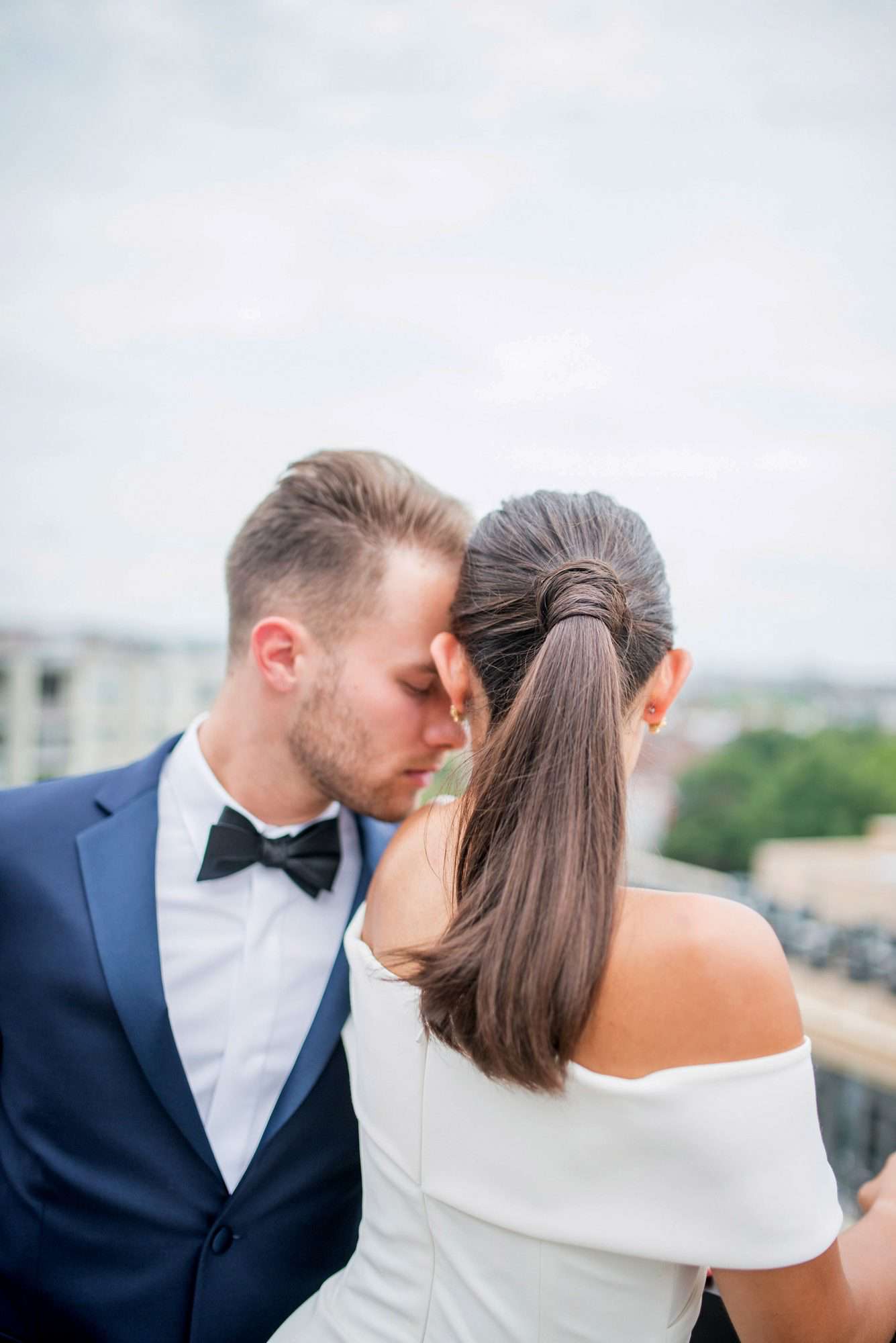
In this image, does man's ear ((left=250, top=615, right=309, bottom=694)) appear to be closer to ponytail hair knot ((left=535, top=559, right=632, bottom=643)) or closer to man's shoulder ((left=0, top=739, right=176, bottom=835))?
man's shoulder ((left=0, top=739, right=176, bottom=835))

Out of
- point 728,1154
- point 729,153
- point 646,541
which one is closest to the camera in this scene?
point 728,1154

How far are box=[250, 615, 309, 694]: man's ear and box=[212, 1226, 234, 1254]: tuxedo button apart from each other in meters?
0.84

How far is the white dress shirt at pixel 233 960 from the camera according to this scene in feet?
4.40

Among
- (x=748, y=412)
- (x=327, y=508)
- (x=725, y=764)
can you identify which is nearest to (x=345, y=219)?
(x=748, y=412)

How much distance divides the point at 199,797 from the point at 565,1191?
36.4 inches

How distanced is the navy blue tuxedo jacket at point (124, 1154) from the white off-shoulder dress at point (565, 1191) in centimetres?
23

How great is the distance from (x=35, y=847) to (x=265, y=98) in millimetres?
4386

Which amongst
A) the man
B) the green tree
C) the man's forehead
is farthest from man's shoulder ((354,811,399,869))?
the green tree

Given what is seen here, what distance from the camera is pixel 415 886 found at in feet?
3.41

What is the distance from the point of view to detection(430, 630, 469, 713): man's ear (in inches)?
45.9

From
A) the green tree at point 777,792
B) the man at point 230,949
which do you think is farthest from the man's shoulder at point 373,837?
the green tree at point 777,792

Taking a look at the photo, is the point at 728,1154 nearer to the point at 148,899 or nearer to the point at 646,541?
the point at 646,541

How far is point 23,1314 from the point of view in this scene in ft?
4.36

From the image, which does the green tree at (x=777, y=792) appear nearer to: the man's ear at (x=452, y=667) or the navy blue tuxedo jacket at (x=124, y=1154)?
the navy blue tuxedo jacket at (x=124, y=1154)
